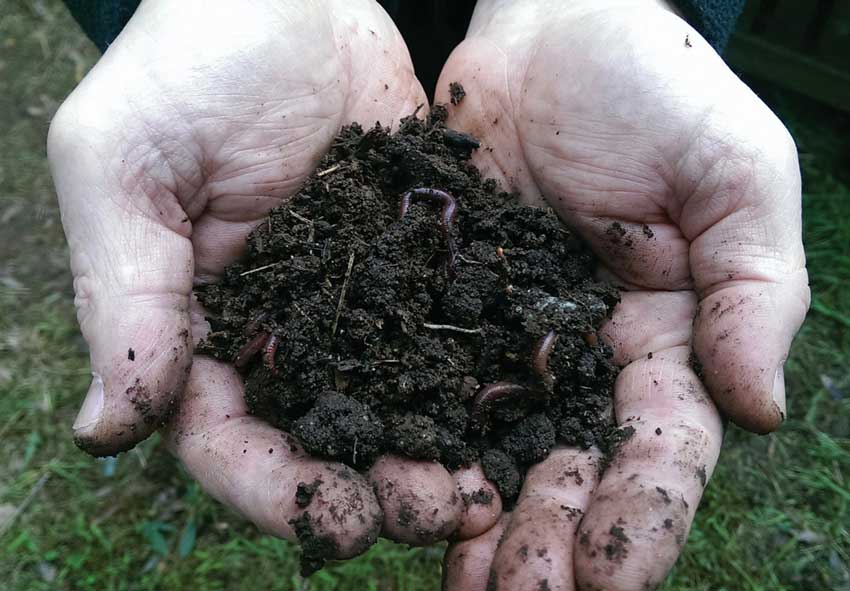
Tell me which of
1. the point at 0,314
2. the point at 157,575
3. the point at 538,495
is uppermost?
the point at 538,495

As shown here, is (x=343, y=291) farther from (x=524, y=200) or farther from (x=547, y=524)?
(x=547, y=524)

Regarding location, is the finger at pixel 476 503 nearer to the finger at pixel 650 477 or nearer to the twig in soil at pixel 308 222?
the finger at pixel 650 477

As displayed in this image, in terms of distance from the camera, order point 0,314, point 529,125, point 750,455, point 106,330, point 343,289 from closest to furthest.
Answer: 1. point 106,330
2. point 343,289
3. point 529,125
4. point 750,455
5. point 0,314

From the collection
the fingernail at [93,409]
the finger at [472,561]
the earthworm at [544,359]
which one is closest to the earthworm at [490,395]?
the earthworm at [544,359]

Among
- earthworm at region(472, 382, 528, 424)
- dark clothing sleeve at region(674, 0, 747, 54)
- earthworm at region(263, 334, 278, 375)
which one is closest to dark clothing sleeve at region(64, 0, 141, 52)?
earthworm at region(263, 334, 278, 375)

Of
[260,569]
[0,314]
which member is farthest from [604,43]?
[0,314]

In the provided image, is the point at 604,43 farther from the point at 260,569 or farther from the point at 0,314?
the point at 0,314

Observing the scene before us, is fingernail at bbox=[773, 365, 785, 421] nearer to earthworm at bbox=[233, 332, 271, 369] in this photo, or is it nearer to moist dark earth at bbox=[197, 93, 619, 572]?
moist dark earth at bbox=[197, 93, 619, 572]
